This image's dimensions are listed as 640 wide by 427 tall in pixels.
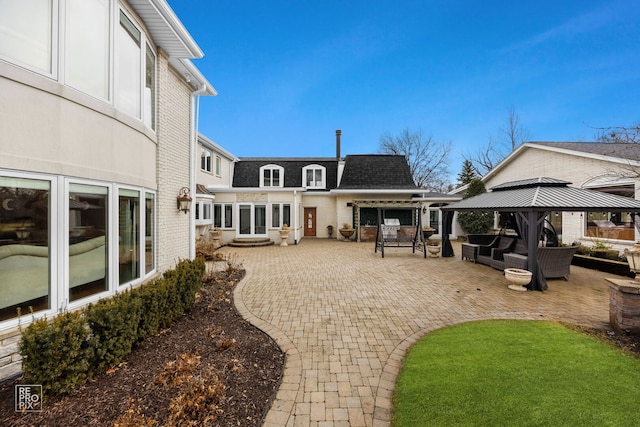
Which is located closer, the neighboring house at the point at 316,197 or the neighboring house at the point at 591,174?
the neighboring house at the point at 591,174

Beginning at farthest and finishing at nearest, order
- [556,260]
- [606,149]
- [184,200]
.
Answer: [606,149] → [556,260] → [184,200]

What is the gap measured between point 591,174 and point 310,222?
50.7 ft

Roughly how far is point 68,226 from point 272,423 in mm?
3751

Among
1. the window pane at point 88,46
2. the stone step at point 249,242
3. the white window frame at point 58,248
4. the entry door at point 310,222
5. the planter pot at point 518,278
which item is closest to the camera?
the white window frame at point 58,248

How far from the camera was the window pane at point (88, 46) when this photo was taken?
385cm

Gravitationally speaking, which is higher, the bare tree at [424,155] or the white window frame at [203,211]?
the bare tree at [424,155]

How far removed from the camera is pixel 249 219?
16578mm

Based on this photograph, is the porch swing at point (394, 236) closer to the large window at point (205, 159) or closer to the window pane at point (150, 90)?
the window pane at point (150, 90)

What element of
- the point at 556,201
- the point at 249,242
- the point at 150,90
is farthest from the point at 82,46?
the point at 249,242

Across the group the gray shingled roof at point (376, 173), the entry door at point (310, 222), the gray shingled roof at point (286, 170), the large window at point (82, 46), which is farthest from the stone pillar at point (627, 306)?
the gray shingled roof at point (286, 170)

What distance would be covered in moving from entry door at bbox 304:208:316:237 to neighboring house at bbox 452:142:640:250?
1351 centimetres

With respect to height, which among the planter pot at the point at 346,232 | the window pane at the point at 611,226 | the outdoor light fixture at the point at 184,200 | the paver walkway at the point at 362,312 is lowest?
the paver walkway at the point at 362,312

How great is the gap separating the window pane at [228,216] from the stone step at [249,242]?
1.06m

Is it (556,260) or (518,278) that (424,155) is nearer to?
Answer: (556,260)
